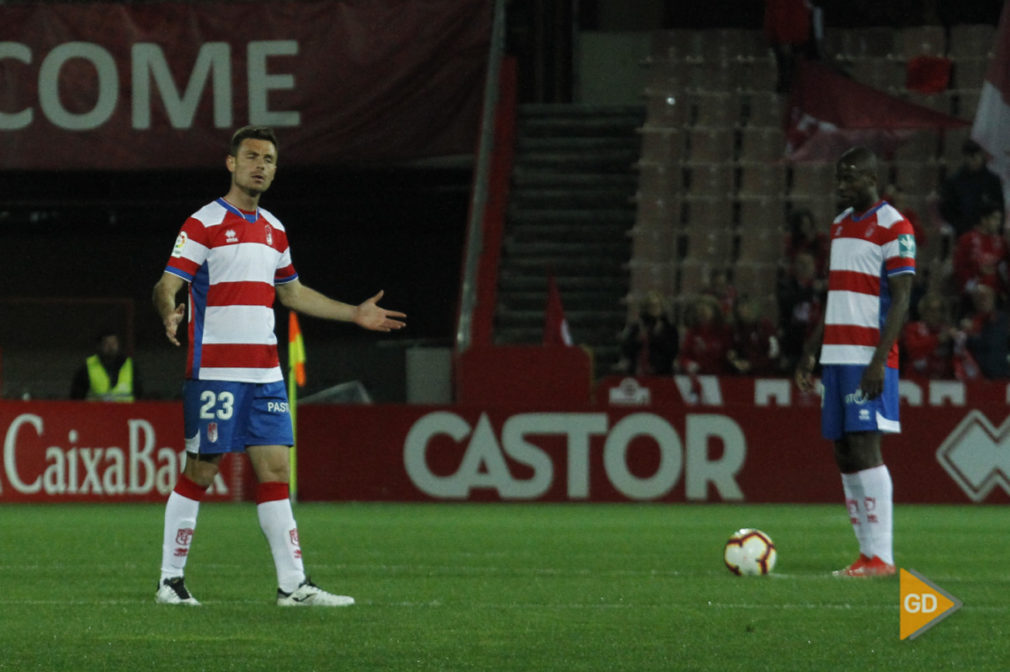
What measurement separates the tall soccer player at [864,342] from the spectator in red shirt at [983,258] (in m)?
8.68

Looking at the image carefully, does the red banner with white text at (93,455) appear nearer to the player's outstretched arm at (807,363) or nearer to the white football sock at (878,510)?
the player's outstretched arm at (807,363)

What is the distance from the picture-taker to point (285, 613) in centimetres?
681

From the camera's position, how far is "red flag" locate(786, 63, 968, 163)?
1883 centimetres

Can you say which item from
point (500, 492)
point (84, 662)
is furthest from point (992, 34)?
point (84, 662)

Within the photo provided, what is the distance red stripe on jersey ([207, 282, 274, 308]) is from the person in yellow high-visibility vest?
10.3 meters

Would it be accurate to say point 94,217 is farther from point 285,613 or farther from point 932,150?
point 285,613

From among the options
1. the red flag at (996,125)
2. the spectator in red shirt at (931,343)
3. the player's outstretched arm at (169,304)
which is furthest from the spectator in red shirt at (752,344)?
the player's outstretched arm at (169,304)

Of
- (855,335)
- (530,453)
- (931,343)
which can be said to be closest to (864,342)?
(855,335)

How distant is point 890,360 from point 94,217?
17028 mm

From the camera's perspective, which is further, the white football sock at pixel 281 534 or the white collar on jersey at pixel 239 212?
the white collar on jersey at pixel 239 212

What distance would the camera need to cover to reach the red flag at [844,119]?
18828 millimetres

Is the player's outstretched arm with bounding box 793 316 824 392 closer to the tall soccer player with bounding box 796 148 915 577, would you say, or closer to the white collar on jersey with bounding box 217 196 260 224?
the tall soccer player with bounding box 796 148 915 577

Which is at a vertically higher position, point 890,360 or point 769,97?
point 769,97

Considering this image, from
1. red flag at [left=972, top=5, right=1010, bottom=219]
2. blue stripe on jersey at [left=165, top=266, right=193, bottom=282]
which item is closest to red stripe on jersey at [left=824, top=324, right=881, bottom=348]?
blue stripe on jersey at [left=165, top=266, right=193, bottom=282]
